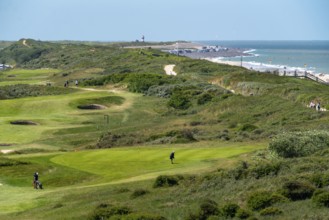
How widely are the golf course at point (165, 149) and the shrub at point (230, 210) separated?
3 cm

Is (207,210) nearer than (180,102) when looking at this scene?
Yes

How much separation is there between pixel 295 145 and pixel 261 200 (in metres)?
13.8

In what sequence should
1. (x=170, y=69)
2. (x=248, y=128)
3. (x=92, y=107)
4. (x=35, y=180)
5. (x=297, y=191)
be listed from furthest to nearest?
(x=170, y=69), (x=92, y=107), (x=248, y=128), (x=35, y=180), (x=297, y=191)

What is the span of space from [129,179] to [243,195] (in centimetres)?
1054

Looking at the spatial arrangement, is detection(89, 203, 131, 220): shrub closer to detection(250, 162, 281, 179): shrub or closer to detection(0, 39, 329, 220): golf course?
detection(0, 39, 329, 220): golf course

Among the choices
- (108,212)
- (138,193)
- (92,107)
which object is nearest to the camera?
(108,212)

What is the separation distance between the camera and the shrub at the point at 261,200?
870 inches

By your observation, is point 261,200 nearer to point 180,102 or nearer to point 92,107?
point 180,102

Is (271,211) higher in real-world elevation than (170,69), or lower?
higher

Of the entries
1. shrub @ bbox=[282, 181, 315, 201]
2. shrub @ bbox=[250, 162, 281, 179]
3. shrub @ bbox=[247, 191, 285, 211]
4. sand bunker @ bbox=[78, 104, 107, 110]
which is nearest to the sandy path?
sand bunker @ bbox=[78, 104, 107, 110]

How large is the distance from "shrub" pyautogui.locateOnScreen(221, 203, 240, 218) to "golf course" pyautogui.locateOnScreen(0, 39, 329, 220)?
0.11ft

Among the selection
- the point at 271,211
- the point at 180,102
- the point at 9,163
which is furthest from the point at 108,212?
the point at 180,102

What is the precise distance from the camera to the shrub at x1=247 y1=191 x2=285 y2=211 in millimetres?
22109

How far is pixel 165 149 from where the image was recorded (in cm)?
4434
